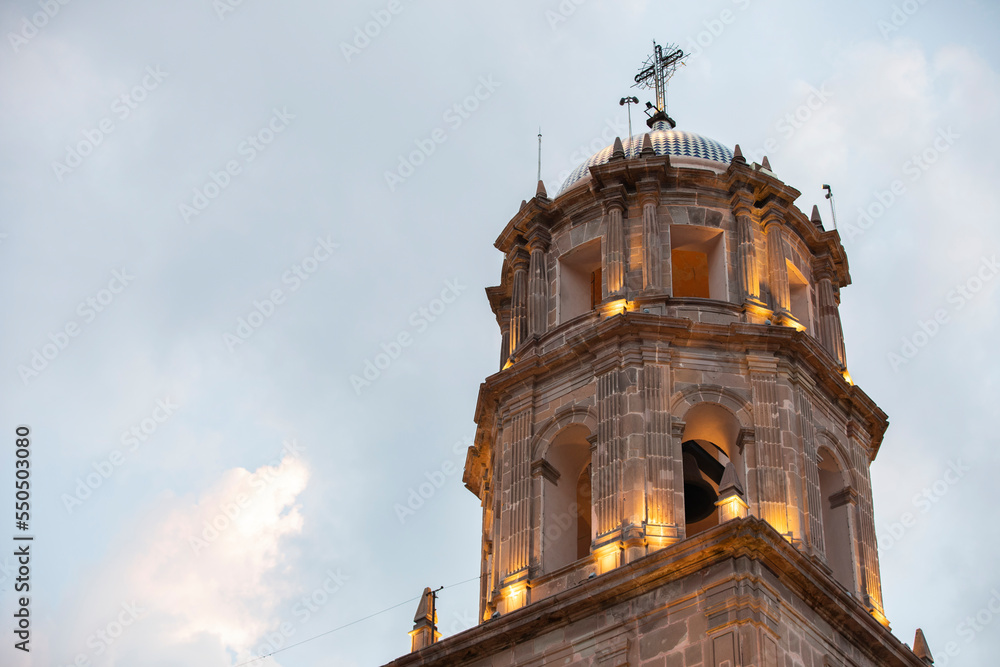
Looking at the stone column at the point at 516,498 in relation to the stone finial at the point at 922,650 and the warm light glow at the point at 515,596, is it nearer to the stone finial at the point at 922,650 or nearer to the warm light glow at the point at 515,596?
→ the warm light glow at the point at 515,596

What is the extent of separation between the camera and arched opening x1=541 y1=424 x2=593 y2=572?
38094 mm

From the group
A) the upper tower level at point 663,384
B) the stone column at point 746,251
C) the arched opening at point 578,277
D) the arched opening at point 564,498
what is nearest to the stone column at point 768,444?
the upper tower level at point 663,384

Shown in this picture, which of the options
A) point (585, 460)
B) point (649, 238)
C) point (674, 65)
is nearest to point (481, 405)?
point (585, 460)

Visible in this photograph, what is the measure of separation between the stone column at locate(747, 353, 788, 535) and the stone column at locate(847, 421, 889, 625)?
356 centimetres

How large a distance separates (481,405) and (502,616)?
8.38 m

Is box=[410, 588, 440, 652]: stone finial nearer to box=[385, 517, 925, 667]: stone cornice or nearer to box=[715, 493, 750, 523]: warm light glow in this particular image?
box=[385, 517, 925, 667]: stone cornice

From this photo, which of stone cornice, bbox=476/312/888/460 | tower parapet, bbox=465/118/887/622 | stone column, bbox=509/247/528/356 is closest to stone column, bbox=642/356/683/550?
tower parapet, bbox=465/118/887/622

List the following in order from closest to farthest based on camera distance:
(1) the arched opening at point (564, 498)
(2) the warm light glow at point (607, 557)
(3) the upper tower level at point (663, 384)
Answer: (2) the warm light glow at point (607, 557), (3) the upper tower level at point (663, 384), (1) the arched opening at point (564, 498)

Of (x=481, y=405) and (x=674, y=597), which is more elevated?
(x=481, y=405)

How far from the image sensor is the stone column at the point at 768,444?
36.3m

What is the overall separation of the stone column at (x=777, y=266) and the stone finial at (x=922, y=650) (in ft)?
29.5

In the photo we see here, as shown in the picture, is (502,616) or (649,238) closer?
(502,616)

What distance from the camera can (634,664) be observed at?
3312cm

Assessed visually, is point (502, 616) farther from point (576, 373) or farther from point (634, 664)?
point (576, 373)
